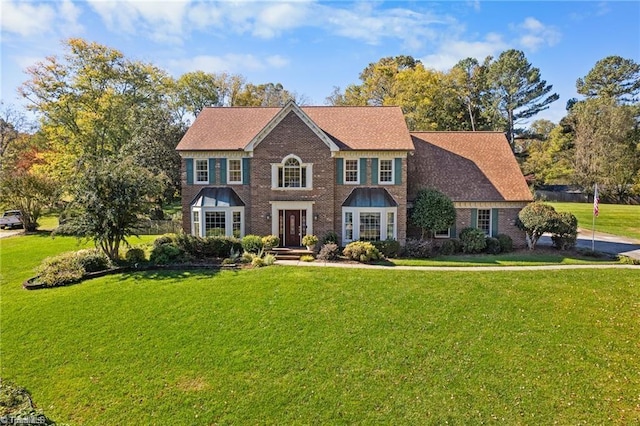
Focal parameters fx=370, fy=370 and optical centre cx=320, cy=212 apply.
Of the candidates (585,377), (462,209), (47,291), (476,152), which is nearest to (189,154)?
(47,291)

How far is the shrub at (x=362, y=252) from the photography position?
19.2 m

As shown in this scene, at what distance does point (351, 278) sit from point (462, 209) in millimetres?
10770

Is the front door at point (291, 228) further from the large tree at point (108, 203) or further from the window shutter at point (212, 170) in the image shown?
the large tree at point (108, 203)

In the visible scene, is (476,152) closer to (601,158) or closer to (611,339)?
(611,339)

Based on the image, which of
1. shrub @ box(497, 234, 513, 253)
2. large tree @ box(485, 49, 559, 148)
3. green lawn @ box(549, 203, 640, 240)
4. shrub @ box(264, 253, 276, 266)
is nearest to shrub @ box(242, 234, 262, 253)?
shrub @ box(264, 253, 276, 266)

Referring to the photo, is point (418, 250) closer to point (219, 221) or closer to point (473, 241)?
point (473, 241)

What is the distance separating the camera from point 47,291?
52.6 feet

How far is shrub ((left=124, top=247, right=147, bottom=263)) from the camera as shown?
62.2 ft

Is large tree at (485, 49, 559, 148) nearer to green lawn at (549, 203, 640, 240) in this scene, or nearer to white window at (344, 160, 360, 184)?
green lawn at (549, 203, 640, 240)

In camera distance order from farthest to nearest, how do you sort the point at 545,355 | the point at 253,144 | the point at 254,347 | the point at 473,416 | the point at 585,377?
the point at 253,144 → the point at 254,347 → the point at 545,355 → the point at 585,377 → the point at 473,416

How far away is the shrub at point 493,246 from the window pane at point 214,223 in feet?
51.9

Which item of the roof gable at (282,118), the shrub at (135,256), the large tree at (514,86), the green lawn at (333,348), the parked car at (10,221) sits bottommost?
the green lawn at (333,348)

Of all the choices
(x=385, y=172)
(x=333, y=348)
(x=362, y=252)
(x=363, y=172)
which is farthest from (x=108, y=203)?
(x=385, y=172)

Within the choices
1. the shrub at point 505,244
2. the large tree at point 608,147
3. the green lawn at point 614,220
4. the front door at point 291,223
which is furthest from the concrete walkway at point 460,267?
the large tree at point 608,147
